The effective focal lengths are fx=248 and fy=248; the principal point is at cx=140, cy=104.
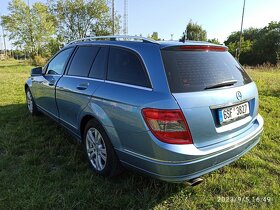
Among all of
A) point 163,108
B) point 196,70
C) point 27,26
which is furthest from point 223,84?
point 27,26

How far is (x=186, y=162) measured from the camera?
7.05 feet

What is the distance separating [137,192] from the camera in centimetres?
267

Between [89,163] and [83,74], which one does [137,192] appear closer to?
[89,163]

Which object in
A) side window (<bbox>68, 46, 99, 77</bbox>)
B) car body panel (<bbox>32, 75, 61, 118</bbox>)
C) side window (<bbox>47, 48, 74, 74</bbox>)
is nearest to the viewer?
side window (<bbox>68, 46, 99, 77</bbox>)

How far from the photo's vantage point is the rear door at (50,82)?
4.02 meters

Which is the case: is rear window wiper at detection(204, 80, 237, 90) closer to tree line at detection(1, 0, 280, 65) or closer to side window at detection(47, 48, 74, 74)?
side window at detection(47, 48, 74, 74)

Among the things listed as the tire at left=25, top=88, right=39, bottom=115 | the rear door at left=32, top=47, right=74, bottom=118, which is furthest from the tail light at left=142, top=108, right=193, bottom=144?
the tire at left=25, top=88, right=39, bottom=115

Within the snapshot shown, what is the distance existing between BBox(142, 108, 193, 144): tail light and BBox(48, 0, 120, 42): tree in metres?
33.1

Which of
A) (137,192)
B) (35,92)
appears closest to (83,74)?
(137,192)

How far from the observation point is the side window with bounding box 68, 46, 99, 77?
10.8 ft

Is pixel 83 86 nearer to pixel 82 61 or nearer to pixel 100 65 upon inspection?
pixel 100 65

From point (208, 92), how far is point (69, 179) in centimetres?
188

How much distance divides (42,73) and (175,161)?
3.59m

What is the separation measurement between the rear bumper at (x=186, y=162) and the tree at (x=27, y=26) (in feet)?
101
